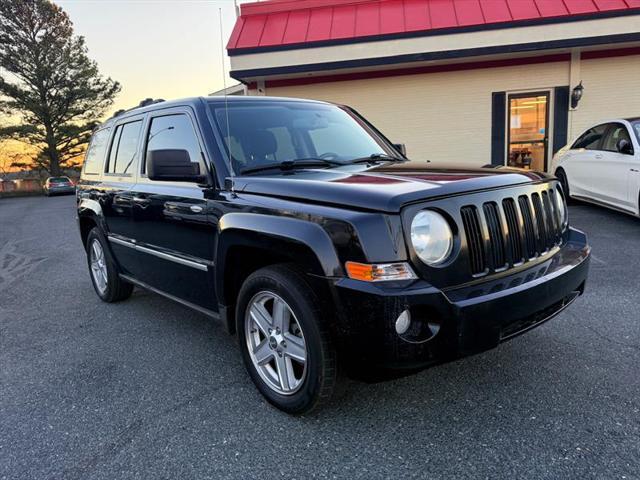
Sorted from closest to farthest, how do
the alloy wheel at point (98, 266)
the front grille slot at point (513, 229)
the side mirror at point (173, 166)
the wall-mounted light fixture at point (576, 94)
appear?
1. the front grille slot at point (513, 229)
2. the side mirror at point (173, 166)
3. the alloy wheel at point (98, 266)
4. the wall-mounted light fixture at point (576, 94)

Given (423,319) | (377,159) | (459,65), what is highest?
(459,65)

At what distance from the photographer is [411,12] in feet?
38.9

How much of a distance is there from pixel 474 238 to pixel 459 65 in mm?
10781

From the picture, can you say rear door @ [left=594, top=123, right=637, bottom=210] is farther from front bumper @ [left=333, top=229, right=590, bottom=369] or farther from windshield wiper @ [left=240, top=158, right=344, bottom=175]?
front bumper @ [left=333, top=229, right=590, bottom=369]

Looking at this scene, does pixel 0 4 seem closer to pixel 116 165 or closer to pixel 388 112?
pixel 388 112

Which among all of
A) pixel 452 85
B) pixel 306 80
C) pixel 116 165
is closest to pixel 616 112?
Result: pixel 452 85

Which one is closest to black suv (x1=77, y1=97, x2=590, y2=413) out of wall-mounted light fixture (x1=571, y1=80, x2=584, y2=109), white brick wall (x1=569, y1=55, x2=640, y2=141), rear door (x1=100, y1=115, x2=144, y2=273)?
rear door (x1=100, y1=115, x2=144, y2=273)

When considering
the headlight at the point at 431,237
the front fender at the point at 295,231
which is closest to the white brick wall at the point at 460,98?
the front fender at the point at 295,231

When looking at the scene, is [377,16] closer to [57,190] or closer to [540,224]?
[540,224]

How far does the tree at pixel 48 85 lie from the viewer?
116 feet

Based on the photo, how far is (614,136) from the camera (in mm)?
7613

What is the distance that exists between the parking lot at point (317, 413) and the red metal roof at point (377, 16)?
8.70 m

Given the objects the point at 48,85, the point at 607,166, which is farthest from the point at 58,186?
the point at 607,166

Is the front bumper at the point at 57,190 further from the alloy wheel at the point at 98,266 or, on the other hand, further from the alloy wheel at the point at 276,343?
the alloy wheel at the point at 276,343
